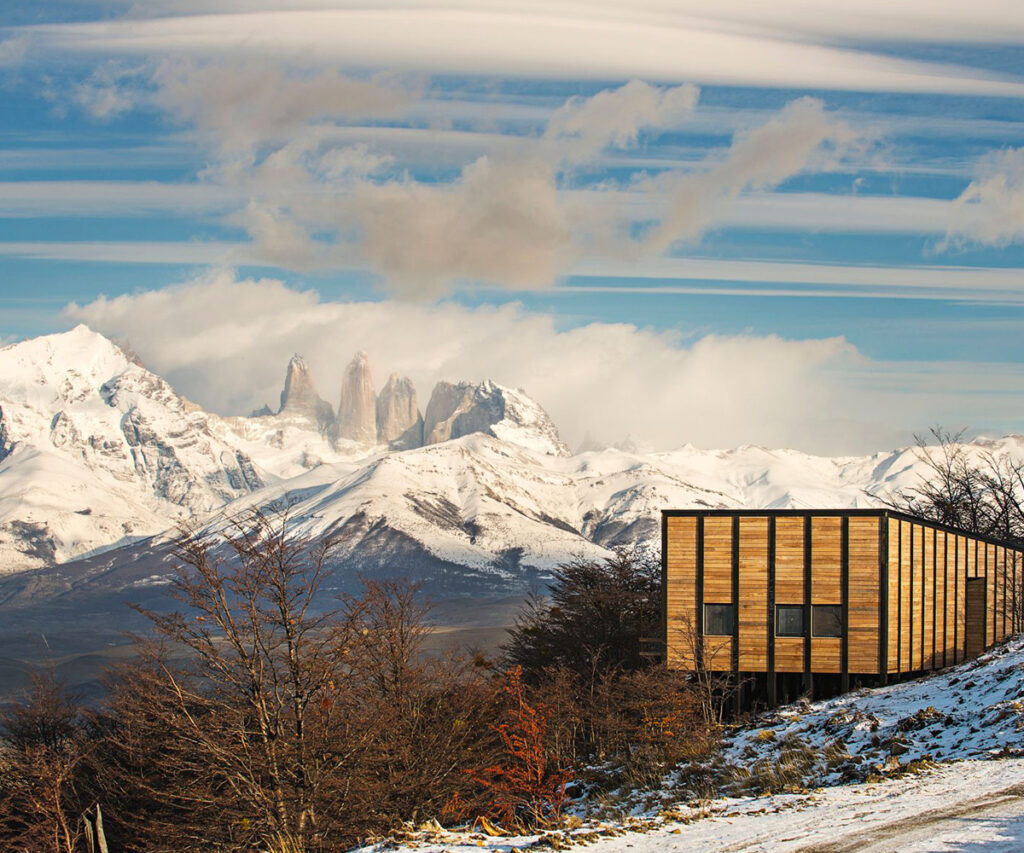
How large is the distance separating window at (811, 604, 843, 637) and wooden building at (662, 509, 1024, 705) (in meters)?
0.04

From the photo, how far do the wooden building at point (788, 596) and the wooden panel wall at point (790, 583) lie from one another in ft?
0.12

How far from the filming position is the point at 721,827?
20.8m

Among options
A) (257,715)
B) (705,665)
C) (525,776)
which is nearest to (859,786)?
(525,776)

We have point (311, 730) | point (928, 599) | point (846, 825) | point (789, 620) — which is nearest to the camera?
point (846, 825)

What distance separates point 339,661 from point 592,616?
1596 inches

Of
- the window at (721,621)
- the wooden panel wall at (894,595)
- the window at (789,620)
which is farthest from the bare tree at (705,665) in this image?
the wooden panel wall at (894,595)

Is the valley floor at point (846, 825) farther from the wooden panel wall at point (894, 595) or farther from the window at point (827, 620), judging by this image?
the wooden panel wall at point (894, 595)

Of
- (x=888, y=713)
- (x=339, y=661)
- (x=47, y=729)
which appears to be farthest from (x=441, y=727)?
(x=47, y=729)

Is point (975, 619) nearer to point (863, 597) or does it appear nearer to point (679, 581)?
point (863, 597)

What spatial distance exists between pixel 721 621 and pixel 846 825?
2574 cm

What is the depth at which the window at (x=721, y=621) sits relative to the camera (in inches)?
1783

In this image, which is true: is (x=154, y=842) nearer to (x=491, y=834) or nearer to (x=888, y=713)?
(x=491, y=834)

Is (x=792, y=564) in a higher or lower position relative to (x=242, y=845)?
higher

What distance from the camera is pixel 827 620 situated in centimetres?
4519
